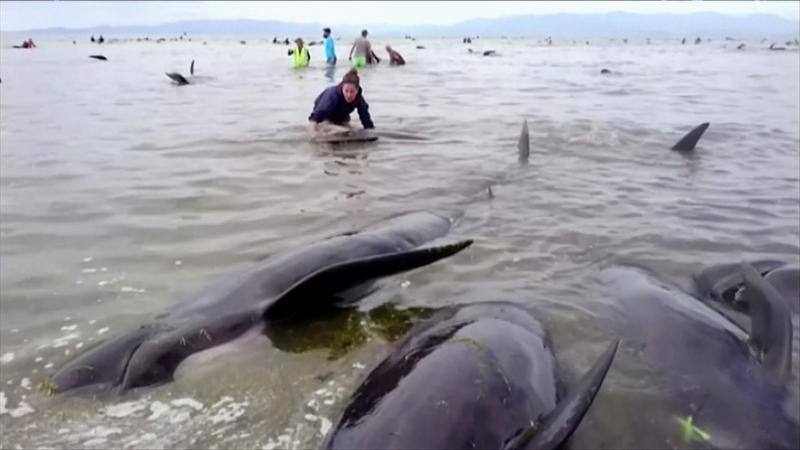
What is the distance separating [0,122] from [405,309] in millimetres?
12145

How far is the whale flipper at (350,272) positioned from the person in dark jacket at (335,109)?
279 inches

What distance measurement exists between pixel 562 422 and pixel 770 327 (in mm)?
1990

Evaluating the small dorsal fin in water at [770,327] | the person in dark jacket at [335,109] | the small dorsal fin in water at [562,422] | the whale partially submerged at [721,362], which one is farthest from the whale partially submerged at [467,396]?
the person in dark jacket at [335,109]

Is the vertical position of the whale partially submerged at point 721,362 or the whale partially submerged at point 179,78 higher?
the whale partially submerged at point 179,78

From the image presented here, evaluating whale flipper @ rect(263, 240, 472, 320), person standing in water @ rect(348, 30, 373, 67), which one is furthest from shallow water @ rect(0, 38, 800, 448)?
person standing in water @ rect(348, 30, 373, 67)

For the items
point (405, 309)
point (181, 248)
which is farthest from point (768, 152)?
point (181, 248)

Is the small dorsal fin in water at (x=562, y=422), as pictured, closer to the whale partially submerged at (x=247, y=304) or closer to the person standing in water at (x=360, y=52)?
the whale partially submerged at (x=247, y=304)

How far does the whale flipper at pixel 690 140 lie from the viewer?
1110 cm

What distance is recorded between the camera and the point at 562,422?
9.95ft

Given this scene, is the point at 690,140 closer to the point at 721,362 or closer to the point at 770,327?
the point at 770,327

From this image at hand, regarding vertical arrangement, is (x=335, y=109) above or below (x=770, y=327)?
→ above

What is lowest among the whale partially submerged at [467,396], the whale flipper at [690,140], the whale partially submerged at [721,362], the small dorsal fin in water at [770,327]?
the whale flipper at [690,140]

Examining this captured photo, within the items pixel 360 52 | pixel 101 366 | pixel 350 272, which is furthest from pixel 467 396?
pixel 360 52

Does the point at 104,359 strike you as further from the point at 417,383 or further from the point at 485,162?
the point at 485,162
